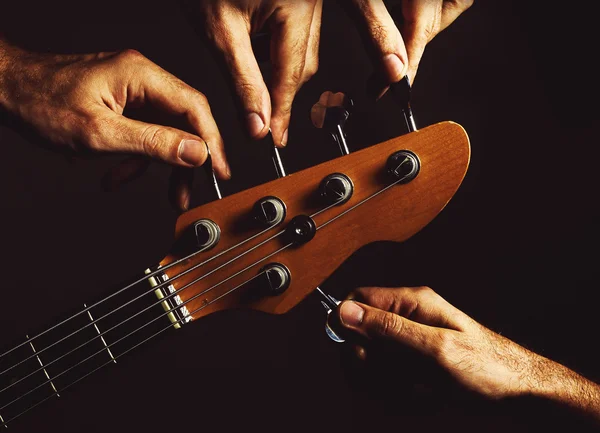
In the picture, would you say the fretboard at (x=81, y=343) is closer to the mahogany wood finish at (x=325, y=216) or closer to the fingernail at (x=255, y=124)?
the mahogany wood finish at (x=325, y=216)

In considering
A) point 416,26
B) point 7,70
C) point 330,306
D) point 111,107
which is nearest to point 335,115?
point 416,26

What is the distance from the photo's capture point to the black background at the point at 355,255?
4.62 feet

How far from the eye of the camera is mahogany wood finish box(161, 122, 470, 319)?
30.9 inches

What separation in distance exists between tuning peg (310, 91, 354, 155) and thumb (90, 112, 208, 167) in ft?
0.70

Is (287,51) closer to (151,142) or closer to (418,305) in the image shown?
(151,142)

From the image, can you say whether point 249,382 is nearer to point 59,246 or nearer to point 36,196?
point 59,246

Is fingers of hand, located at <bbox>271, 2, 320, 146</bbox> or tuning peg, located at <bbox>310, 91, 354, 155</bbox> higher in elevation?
fingers of hand, located at <bbox>271, 2, 320, 146</bbox>

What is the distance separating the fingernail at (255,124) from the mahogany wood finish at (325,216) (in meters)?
0.10

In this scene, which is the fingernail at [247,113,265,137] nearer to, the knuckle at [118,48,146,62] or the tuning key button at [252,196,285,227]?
the tuning key button at [252,196,285,227]

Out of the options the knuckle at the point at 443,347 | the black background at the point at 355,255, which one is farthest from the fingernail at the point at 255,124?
the black background at the point at 355,255

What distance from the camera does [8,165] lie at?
1596mm

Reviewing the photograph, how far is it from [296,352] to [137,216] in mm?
684

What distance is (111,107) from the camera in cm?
95

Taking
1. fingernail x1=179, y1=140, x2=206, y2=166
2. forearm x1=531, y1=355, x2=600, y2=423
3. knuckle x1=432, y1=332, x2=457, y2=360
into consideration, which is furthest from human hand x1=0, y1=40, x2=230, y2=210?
forearm x1=531, y1=355, x2=600, y2=423
